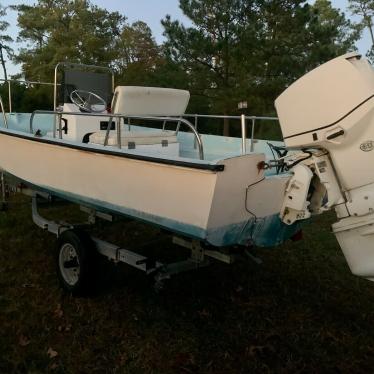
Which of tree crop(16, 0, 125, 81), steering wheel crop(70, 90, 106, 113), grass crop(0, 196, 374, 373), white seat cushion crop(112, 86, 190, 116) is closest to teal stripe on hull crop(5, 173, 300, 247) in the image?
grass crop(0, 196, 374, 373)

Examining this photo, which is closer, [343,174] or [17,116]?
[343,174]

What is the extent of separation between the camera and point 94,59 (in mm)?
25344

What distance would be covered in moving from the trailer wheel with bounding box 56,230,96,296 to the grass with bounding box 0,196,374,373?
4.3 inches

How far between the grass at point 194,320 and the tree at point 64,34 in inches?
857

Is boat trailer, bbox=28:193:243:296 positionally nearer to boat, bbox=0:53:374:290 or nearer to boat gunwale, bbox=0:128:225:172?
boat, bbox=0:53:374:290

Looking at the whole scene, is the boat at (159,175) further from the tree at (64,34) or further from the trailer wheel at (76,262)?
the tree at (64,34)

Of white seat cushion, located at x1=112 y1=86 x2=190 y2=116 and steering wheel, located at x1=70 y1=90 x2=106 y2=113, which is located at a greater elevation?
white seat cushion, located at x1=112 y1=86 x2=190 y2=116

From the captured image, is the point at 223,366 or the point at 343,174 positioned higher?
the point at 343,174

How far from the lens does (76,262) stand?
3.58 meters

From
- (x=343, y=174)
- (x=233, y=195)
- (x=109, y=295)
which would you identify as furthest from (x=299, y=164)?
(x=109, y=295)

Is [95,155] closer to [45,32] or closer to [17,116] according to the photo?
[17,116]

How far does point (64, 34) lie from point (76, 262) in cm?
2493

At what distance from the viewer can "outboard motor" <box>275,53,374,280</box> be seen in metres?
2.28

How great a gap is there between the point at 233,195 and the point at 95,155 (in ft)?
3.97
